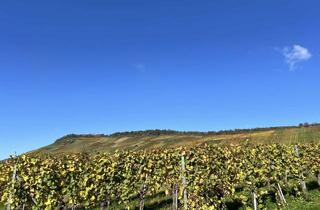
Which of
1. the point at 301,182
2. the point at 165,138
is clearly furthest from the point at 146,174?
the point at 165,138

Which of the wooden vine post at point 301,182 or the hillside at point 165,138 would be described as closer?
the wooden vine post at point 301,182

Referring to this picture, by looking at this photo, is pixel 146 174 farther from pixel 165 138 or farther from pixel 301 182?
pixel 165 138

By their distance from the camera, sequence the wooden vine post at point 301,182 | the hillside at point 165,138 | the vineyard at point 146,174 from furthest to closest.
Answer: the hillside at point 165,138 < the wooden vine post at point 301,182 < the vineyard at point 146,174

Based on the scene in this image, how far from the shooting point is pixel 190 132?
107312 mm

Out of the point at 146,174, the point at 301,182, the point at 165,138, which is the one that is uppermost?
the point at 165,138

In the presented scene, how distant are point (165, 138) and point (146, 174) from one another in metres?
75.1

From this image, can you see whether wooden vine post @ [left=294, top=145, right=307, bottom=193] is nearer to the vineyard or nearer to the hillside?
the vineyard

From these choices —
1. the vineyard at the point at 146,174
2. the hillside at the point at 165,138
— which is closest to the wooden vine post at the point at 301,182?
the vineyard at the point at 146,174

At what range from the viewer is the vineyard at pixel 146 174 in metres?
14.9

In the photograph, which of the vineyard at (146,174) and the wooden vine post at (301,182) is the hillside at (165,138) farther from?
the vineyard at (146,174)

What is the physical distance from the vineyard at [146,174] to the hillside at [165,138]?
4575cm

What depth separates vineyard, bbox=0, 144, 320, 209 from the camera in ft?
48.7

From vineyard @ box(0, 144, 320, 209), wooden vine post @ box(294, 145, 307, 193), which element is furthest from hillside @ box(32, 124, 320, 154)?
vineyard @ box(0, 144, 320, 209)

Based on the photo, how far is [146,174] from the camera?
19.8 m
